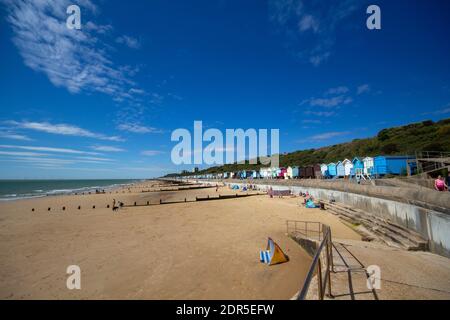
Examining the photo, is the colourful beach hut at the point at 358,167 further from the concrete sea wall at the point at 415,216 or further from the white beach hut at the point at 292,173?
the white beach hut at the point at 292,173

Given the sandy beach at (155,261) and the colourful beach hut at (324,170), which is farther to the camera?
the colourful beach hut at (324,170)

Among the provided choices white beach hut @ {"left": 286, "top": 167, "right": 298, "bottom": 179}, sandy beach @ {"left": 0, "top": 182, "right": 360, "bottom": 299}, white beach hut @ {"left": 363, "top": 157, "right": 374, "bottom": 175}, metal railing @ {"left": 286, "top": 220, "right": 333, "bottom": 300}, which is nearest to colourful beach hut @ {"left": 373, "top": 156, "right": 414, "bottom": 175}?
white beach hut @ {"left": 363, "top": 157, "right": 374, "bottom": 175}

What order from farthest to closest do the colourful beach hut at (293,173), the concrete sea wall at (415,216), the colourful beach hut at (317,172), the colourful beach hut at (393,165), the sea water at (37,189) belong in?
1. the colourful beach hut at (293,173)
2. the sea water at (37,189)
3. the colourful beach hut at (317,172)
4. the colourful beach hut at (393,165)
5. the concrete sea wall at (415,216)

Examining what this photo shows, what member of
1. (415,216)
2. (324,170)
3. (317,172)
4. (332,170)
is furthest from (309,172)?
(415,216)

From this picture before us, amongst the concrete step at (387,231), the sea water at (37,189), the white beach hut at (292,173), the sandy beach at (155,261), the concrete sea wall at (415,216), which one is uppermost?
the white beach hut at (292,173)

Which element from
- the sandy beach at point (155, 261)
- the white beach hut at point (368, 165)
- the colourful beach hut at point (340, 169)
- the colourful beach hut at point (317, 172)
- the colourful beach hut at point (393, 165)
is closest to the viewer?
the sandy beach at point (155, 261)

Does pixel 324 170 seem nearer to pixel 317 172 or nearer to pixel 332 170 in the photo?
pixel 332 170

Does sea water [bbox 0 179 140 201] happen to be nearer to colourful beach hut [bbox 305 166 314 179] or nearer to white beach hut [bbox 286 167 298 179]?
white beach hut [bbox 286 167 298 179]

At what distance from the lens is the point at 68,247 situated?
11.6 metres

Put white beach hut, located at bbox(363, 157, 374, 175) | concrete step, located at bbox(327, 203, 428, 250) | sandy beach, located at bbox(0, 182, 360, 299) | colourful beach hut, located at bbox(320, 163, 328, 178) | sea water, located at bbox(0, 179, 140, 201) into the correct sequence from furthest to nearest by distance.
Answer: sea water, located at bbox(0, 179, 140, 201) < colourful beach hut, located at bbox(320, 163, 328, 178) < white beach hut, located at bbox(363, 157, 374, 175) < concrete step, located at bbox(327, 203, 428, 250) < sandy beach, located at bbox(0, 182, 360, 299)

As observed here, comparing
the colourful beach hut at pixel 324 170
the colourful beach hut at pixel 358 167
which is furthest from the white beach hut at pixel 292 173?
the colourful beach hut at pixel 358 167
